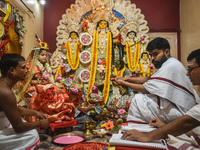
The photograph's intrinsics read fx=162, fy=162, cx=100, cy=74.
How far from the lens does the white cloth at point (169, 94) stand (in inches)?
85.8

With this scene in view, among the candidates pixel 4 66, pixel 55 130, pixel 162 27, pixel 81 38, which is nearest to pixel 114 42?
pixel 81 38

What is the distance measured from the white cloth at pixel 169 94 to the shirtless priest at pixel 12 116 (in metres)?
1.49

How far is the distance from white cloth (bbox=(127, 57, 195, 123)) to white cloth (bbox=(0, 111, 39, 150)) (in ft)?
4.80

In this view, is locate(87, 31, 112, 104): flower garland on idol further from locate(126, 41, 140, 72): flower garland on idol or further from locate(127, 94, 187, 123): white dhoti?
locate(127, 94, 187, 123): white dhoti

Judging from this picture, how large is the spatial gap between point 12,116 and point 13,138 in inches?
10.5

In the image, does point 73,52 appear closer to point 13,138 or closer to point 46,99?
point 46,99

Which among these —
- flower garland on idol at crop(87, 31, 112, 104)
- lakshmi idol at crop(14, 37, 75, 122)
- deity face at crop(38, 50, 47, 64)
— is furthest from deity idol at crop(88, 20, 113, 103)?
lakshmi idol at crop(14, 37, 75, 122)

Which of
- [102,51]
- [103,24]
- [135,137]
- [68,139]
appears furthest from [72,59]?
[135,137]

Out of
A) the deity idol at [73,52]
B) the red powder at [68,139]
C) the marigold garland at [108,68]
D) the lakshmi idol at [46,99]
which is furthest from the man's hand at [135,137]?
the deity idol at [73,52]

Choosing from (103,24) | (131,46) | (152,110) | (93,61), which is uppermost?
(103,24)

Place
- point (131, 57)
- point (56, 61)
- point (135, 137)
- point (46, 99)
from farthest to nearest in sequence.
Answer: point (131, 57) → point (56, 61) → point (46, 99) → point (135, 137)

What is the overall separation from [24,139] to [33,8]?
527 centimetres

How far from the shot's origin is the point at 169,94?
2199mm

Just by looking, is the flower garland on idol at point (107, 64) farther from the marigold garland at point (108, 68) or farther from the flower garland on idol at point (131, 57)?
the flower garland on idol at point (131, 57)
